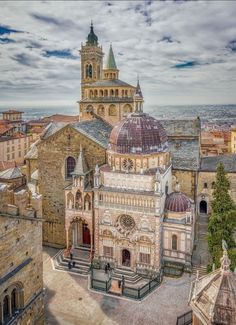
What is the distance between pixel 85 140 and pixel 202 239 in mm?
19276

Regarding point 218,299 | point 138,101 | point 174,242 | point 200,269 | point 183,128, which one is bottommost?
point 200,269

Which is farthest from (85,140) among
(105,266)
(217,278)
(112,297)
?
(217,278)

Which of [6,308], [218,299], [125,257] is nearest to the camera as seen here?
[218,299]

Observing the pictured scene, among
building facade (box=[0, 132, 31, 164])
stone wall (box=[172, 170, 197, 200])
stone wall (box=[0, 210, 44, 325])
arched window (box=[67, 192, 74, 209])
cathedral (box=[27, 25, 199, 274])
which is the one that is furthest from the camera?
building facade (box=[0, 132, 31, 164])

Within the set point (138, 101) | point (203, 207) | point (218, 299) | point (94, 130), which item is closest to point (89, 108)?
point (94, 130)

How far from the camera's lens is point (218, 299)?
15.0 metres

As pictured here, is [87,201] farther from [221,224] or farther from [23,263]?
[221,224]

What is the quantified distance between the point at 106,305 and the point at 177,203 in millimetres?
11994

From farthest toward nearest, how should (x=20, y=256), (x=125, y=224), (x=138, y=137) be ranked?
(x=125, y=224) → (x=138, y=137) → (x=20, y=256)

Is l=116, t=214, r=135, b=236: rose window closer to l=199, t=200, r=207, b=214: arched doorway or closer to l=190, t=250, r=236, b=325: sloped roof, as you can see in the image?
l=190, t=250, r=236, b=325: sloped roof

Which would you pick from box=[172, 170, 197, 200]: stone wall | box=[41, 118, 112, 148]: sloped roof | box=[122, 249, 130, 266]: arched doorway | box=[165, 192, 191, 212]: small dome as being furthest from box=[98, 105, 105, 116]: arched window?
box=[122, 249, 130, 266]: arched doorway

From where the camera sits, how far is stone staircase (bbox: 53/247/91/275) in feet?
105

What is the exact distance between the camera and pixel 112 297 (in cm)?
2802

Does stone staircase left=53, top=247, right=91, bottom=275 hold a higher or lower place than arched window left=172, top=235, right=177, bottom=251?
lower
